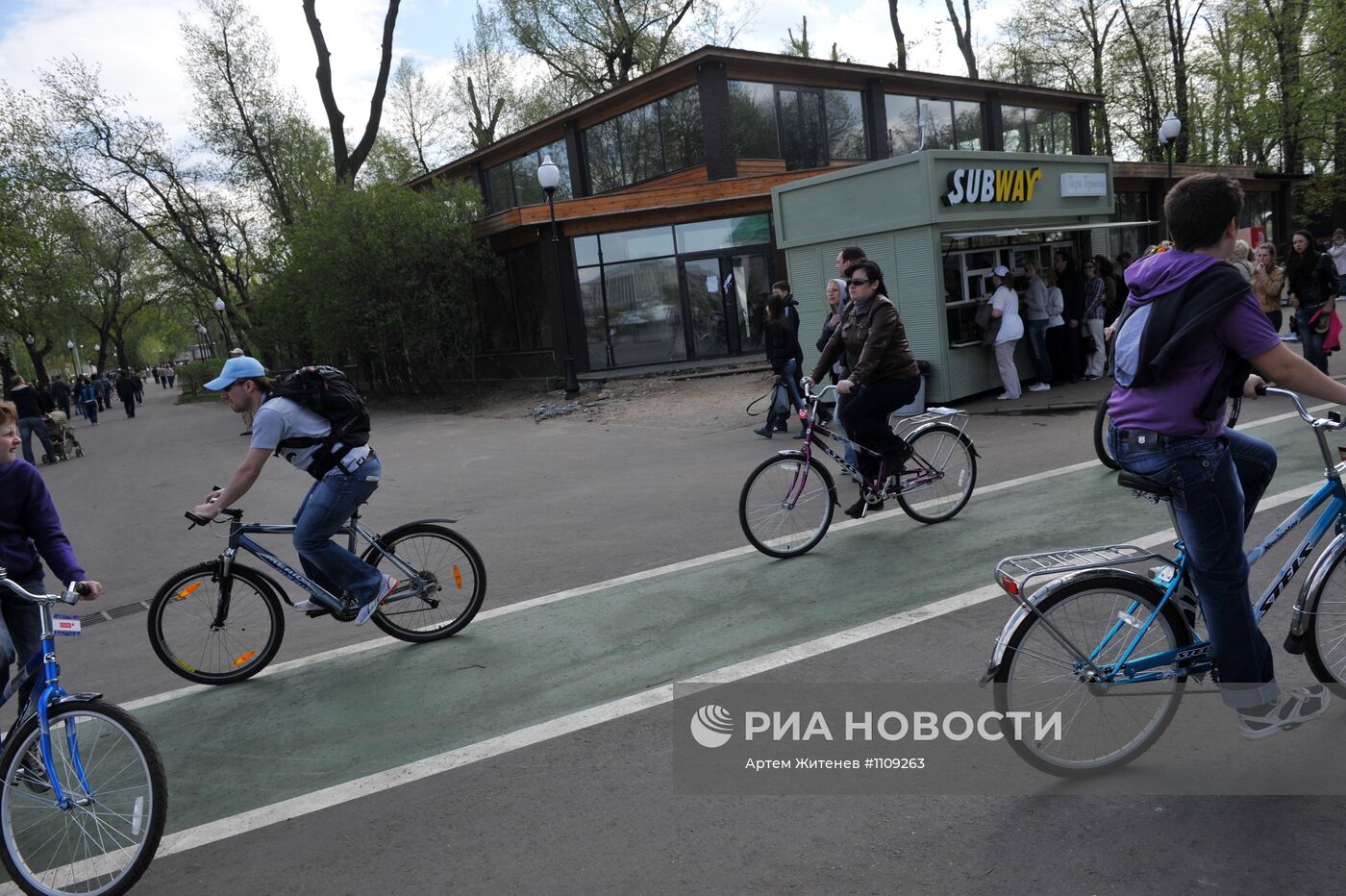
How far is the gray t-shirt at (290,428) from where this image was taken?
4.89 metres

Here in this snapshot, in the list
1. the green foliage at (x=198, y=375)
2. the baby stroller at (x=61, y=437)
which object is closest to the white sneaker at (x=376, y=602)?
the baby stroller at (x=61, y=437)

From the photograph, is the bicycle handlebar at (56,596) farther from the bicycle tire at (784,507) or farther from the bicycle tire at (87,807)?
the bicycle tire at (784,507)

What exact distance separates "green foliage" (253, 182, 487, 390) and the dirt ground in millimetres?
2132

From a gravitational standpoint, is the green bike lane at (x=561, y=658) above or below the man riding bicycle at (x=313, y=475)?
below

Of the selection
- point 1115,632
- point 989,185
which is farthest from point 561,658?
point 989,185

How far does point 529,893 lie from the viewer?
2.91 m

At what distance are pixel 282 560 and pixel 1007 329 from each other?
415 inches

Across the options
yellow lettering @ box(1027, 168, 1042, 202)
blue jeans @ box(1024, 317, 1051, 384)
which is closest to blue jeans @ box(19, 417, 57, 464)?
blue jeans @ box(1024, 317, 1051, 384)

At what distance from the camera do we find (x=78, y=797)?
3.22m

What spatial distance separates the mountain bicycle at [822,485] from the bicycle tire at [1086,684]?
3206mm

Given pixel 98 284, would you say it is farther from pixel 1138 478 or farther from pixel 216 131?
pixel 1138 478

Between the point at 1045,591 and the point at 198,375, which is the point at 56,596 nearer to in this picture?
the point at 1045,591

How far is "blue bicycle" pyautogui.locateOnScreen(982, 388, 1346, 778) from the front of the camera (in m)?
3.10

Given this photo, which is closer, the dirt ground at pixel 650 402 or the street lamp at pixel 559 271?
the dirt ground at pixel 650 402
